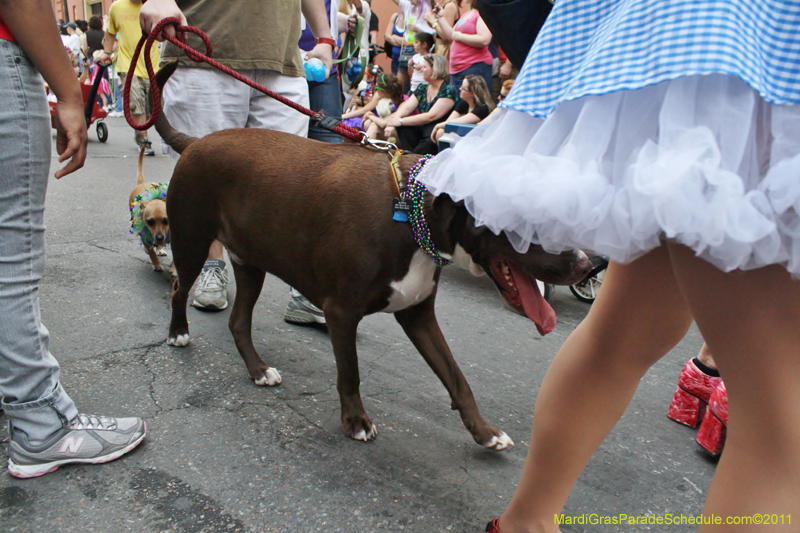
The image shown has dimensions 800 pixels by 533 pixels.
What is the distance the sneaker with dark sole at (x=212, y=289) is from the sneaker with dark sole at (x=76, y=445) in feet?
4.23

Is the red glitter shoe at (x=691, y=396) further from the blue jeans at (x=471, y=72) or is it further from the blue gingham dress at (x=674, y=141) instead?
the blue jeans at (x=471, y=72)

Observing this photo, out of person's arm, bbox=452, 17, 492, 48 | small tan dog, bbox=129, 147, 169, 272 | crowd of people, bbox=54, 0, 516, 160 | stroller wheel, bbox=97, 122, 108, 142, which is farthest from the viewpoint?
stroller wheel, bbox=97, 122, 108, 142

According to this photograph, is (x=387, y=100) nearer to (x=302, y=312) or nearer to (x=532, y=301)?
(x=302, y=312)

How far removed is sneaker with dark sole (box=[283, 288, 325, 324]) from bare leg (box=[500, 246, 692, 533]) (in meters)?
1.80

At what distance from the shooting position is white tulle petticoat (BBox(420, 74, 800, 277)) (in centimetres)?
86

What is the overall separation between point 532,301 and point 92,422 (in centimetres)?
138

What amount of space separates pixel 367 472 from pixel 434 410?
495mm

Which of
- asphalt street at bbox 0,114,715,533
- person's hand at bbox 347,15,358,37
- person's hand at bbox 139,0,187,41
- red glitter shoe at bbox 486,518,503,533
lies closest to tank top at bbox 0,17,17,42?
person's hand at bbox 139,0,187,41

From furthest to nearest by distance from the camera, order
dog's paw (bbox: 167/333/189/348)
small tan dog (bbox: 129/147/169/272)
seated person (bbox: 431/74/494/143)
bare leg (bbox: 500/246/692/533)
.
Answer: seated person (bbox: 431/74/494/143) < small tan dog (bbox: 129/147/169/272) < dog's paw (bbox: 167/333/189/348) < bare leg (bbox: 500/246/692/533)

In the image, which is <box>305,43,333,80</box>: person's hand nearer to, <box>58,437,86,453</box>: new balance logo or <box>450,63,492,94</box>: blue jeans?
<box>58,437,86,453</box>: new balance logo

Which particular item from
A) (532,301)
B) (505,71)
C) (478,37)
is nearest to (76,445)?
(532,301)

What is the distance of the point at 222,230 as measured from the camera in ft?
7.90

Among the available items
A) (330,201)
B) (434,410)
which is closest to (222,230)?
(330,201)

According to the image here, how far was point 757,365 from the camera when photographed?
95 centimetres
